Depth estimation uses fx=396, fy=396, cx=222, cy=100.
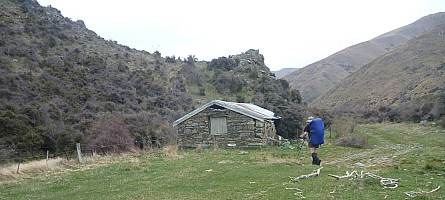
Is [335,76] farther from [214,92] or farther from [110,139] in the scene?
[110,139]

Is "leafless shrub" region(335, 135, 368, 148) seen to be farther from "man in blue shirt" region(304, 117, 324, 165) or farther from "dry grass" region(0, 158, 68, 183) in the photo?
"dry grass" region(0, 158, 68, 183)

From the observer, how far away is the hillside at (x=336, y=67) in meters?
134

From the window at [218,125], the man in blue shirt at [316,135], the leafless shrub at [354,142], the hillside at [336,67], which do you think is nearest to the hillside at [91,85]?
the window at [218,125]

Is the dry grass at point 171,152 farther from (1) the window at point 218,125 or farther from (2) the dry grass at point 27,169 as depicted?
(2) the dry grass at point 27,169

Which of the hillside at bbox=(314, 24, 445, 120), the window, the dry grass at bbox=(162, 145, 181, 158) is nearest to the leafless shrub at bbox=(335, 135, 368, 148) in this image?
the window

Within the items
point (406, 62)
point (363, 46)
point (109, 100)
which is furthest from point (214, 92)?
point (363, 46)

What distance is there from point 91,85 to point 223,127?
22.1 m

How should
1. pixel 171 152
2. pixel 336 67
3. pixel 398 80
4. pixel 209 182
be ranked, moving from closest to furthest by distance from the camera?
1. pixel 209 182
2. pixel 171 152
3. pixel 398 80
4. pixel 336 67

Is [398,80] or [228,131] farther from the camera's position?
[398,80]

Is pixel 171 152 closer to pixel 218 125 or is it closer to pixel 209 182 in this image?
pixel 218 125

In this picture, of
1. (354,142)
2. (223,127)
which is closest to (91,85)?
(223,127)

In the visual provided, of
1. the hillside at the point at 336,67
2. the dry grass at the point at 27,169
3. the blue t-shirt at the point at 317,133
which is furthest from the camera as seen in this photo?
the hillside at the point at 336,67

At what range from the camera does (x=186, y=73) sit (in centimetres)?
6275

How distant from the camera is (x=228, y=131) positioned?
89.9ft
